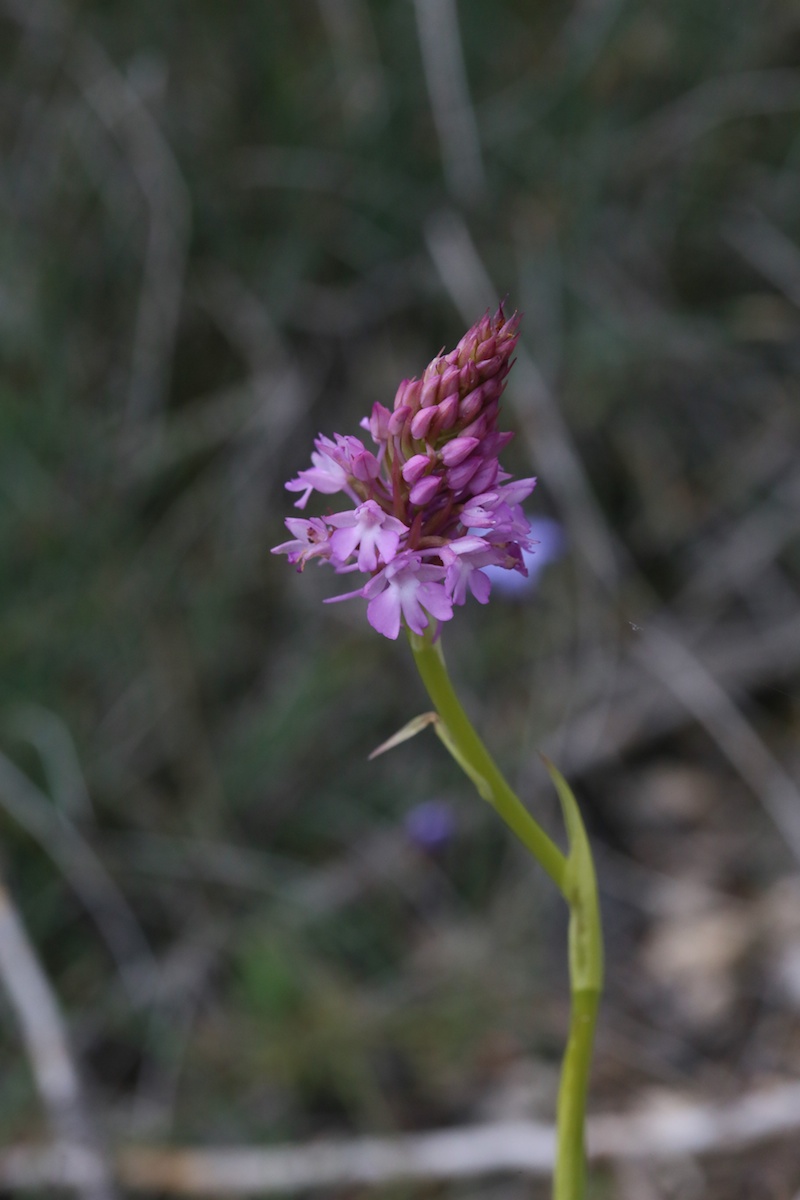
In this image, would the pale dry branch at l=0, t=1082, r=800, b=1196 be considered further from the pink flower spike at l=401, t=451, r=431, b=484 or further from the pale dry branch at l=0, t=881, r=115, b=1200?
the pink flower spike at l=401, t=451, r=431, b=484

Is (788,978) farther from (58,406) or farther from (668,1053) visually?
(58,406)

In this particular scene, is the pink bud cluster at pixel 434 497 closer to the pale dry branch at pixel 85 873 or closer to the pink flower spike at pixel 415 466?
the pink flower spike at pixel 415 466

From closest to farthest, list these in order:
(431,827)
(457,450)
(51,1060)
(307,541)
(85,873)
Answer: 1. (457,450)
2. (307,541)
3. (51,1060)
4. (85,873)
5. (431,827)

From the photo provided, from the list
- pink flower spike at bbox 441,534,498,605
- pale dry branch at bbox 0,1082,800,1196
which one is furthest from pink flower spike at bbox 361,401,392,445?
pale dry branch at bbox 0,1082,800,1196

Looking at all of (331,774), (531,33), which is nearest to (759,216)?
(531,33)

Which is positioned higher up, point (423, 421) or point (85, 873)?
point (423, 421)

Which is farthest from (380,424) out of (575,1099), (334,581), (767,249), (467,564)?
(767,249)

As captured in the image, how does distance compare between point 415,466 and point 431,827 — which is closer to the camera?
point 415,466

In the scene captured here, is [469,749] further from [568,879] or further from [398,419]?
[398,419]
